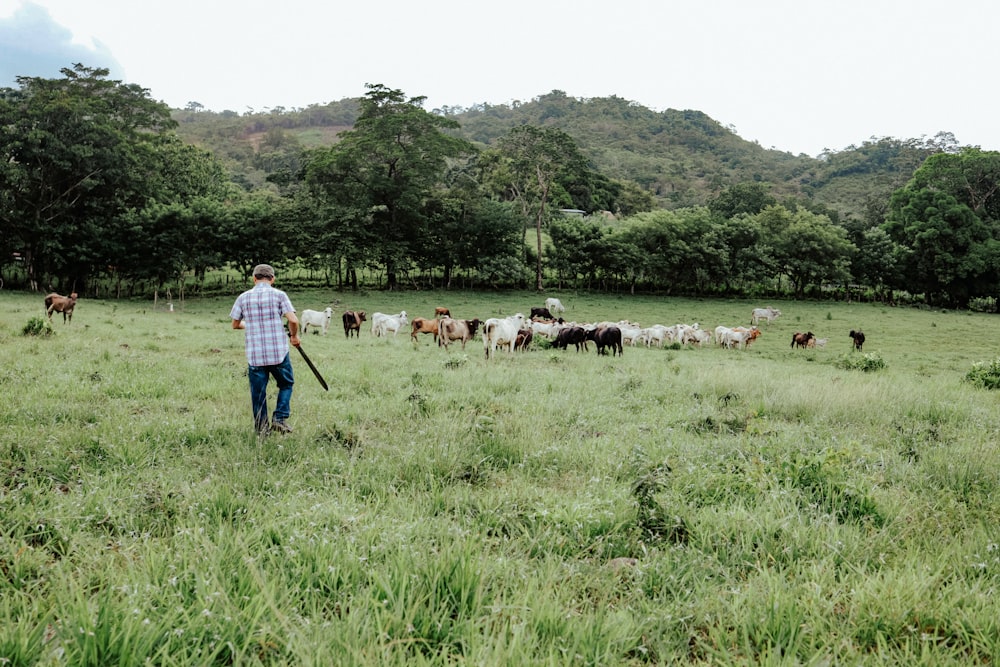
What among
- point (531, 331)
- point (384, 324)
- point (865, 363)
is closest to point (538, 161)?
point (384, 324)

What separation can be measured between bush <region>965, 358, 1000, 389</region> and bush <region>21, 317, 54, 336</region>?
21.9 m

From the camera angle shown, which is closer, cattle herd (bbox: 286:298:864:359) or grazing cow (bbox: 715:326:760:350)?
cattle herd (bbox: 286:298:864:359)

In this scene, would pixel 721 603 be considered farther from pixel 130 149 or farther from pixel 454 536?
pixel 130 149

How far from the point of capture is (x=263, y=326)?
612 cm

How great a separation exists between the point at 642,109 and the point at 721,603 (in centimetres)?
17296

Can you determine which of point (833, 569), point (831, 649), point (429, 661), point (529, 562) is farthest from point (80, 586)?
point (833, 569)

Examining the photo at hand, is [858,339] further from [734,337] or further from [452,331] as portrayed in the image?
[452,331]

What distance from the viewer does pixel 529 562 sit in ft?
10.3

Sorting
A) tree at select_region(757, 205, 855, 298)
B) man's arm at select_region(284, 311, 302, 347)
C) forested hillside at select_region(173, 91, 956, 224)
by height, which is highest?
forested hillside at select_region(173, 91, 956, 224)

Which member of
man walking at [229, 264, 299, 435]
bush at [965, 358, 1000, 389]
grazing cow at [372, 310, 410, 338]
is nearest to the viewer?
man walking at [229, 264, 299, 435]

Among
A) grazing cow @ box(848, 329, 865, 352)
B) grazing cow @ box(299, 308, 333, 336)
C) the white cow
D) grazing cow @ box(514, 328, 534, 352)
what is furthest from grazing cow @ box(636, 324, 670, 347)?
grazing cow @ box(299, 308, 333, 336)

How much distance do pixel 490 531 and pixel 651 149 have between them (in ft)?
479

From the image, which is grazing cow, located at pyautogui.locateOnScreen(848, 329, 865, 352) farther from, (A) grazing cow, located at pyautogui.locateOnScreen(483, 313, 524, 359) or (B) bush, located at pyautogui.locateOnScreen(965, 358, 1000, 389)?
(A) grazing cow, located at pyautogui.locateOnScreen(483, 313, 524, 359)

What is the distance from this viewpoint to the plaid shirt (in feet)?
19.9
